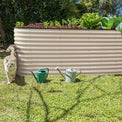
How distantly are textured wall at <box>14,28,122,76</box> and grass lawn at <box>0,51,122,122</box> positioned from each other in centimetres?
41

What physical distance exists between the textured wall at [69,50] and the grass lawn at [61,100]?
409 mm

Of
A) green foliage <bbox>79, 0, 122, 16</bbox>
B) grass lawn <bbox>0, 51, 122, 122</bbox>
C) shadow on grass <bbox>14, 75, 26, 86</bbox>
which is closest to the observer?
grass lawn <bbox>0, 51, 122, 122</bbox>

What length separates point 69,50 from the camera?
11.3 feet

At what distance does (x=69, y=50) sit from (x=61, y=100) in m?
1.50

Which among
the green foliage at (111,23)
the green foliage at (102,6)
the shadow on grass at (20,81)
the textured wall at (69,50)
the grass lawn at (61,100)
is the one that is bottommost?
the grass lawn at (61,100)

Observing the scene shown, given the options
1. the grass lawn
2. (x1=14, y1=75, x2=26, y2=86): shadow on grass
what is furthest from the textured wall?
the grass lawn

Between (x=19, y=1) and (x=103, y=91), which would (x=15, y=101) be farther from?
Answer: (x=19, y=1)

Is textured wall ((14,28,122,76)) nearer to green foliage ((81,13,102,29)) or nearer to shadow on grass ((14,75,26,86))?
shadow on grass ((14,75,26,86))

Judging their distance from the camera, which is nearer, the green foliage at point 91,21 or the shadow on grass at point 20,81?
the shadow on grass at point 20,81

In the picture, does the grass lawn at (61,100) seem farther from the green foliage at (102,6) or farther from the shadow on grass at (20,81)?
the green foliage at (102,6)

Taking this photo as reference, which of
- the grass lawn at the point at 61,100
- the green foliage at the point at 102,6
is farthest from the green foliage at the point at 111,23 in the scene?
the green foliage at the point at 102,6

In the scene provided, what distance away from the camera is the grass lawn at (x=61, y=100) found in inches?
76.1

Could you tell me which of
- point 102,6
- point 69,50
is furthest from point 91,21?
point 102,6

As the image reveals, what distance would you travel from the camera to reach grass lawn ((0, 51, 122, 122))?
76.1 inches
